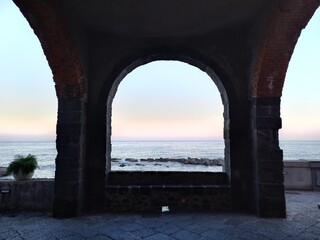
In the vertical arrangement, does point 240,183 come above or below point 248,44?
below

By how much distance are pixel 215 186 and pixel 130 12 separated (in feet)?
12.7

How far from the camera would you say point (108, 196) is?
4.54 meters

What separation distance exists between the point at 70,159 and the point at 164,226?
217 cm

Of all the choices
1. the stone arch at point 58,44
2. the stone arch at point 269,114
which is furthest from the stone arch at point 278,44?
the stone arch at point 58,44

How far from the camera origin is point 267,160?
166 inches

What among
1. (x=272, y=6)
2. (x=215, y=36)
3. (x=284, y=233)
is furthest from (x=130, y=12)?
(x=284, y=233)

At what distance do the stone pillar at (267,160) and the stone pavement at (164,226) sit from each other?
0.28 m

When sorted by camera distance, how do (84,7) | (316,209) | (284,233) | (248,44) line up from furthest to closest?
1. (248,44)
2. (316,209)
3. (84,7)
4. (284,233)

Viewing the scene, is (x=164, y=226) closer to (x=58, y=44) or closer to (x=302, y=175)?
(x=58, y=44)

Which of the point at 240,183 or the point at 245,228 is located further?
the point at 240,183

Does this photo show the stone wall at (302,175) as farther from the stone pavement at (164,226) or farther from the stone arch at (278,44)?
the stone arch at (278,44)

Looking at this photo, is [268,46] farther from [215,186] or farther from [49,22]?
[49,22]

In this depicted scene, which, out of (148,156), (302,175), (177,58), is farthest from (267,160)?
(148,156)

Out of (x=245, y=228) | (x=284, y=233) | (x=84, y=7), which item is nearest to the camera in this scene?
(x=284, y=233)
